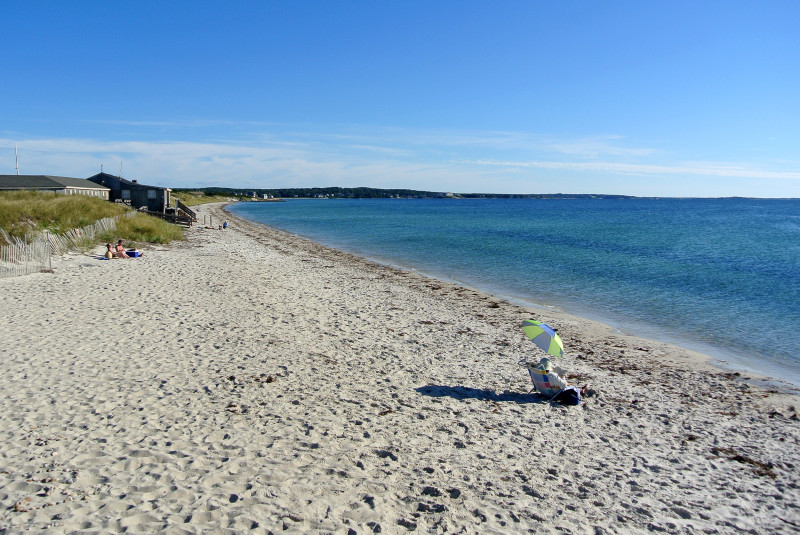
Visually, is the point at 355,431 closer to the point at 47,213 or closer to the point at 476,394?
the point at 476,394

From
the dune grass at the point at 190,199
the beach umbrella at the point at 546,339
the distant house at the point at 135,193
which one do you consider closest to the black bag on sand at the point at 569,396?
the beach umbrella at the point at 546,339

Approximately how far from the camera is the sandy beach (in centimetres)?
547

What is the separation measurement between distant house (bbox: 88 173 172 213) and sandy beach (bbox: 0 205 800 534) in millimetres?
33749

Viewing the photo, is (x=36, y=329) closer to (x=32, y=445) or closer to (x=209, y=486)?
(x=32, y=445)

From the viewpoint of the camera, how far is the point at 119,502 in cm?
526

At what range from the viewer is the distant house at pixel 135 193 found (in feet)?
150

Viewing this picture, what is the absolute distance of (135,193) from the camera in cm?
4697

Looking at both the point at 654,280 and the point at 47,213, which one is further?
the point at 654,280

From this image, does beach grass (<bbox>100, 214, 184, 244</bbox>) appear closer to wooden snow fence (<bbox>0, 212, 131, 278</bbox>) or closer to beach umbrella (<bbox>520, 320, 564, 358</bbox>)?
wooden snow fence (<bbox>0, 212, 131, 278</bbox>)

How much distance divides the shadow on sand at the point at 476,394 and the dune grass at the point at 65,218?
1996 centimetres

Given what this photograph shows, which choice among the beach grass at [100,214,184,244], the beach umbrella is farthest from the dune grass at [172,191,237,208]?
the beach umbrella

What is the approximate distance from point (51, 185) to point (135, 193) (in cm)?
678

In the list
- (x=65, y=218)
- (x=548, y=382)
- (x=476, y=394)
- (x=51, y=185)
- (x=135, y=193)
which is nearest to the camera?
(x=548, y=382)

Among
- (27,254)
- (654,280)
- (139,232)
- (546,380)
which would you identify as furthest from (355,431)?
(139,232)
